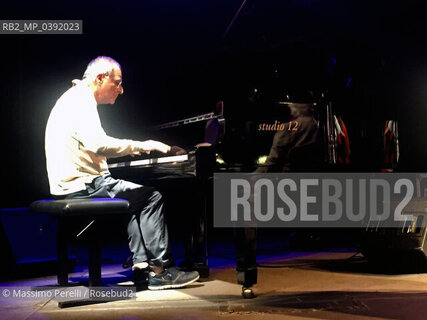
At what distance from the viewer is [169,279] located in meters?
2.94

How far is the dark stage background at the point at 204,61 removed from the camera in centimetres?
358

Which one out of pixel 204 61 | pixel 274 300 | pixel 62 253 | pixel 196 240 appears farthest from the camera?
pixel 204 61

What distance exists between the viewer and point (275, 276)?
3.30m

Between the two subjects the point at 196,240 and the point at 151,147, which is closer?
the point at 151,147

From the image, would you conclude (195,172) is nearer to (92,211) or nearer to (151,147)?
(151,147)

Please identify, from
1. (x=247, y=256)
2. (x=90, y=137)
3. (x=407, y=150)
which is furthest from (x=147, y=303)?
(x=407, y=150)

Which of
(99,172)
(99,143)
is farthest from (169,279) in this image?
(99,143)

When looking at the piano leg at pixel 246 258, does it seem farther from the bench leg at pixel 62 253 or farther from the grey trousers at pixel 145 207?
the bench leg at pixel 62 253

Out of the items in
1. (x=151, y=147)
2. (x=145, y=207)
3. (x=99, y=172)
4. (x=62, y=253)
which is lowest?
(x=62, y=253)

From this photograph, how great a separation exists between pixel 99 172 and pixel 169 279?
0.84m

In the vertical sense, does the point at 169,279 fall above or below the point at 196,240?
below

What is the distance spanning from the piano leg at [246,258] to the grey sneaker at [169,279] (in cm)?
45

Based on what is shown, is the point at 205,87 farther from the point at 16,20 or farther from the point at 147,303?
the point at 16,20

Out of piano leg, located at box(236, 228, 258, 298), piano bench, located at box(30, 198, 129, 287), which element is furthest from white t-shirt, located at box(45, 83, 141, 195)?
piano leg, located at box(236, 228, 258, 298)
